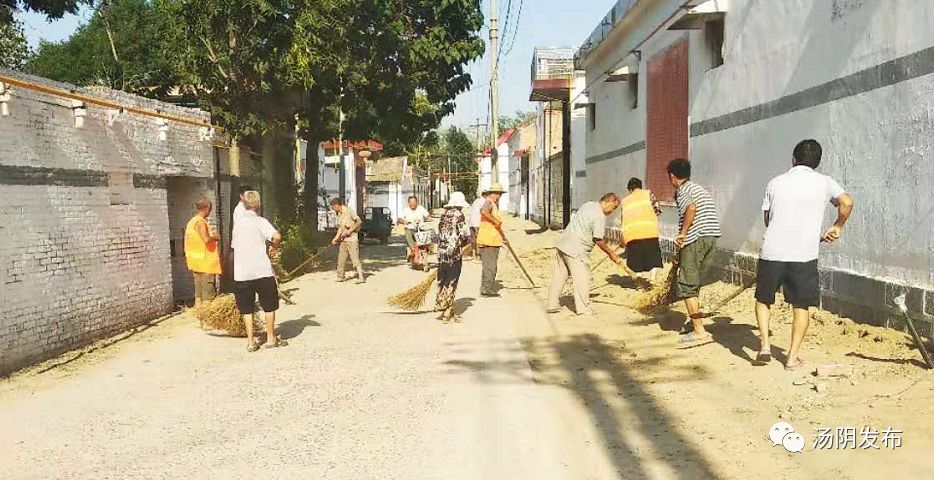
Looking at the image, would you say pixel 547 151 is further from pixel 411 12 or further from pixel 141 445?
pixel 141 445

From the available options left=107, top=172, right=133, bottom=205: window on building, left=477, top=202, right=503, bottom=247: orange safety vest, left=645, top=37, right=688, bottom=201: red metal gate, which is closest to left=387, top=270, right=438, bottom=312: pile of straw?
left=477, top=202, right=503, bottom=247: orange safety vest

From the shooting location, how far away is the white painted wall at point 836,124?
6527mm

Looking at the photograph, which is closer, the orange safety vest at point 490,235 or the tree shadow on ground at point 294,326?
the tree shadow on ground at point 294,326

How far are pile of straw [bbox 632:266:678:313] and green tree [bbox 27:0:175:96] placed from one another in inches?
820

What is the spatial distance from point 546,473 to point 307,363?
357 cm

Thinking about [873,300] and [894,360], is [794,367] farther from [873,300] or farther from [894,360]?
[873,300]

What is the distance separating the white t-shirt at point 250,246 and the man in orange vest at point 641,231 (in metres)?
4.83

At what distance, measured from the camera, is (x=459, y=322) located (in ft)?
31.4

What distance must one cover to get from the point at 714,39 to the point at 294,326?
25.0ft

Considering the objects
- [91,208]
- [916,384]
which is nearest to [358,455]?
[916,384]

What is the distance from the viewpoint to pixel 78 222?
8109 mm

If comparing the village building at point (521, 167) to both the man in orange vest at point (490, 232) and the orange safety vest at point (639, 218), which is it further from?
the orange safety vest at point (639, 218)

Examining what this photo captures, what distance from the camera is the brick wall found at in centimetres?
698

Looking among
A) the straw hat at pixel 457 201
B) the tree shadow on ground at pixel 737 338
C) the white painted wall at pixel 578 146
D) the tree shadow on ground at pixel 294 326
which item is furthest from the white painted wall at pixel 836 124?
the white painted wall at pixel 578 146
